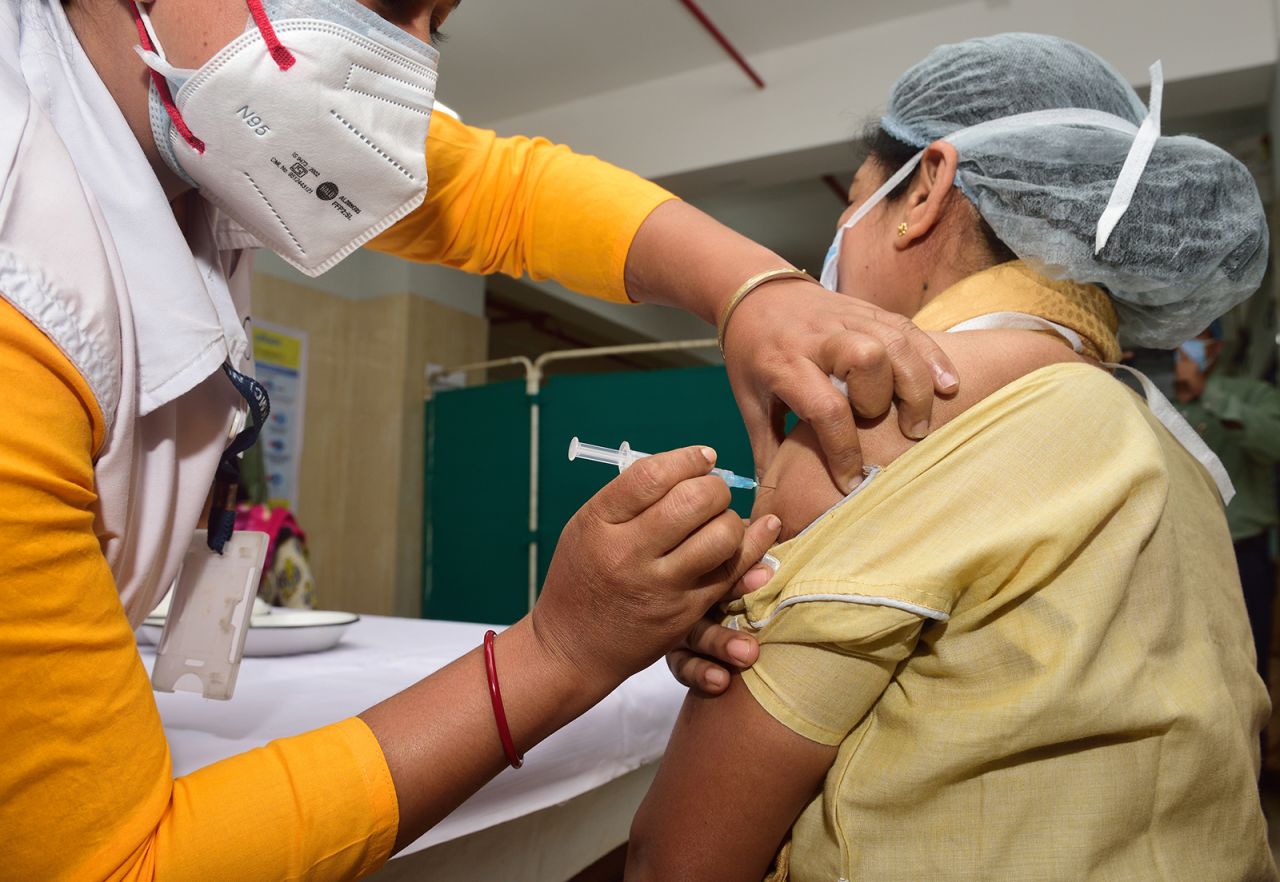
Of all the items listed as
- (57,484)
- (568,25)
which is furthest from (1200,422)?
(57,484)

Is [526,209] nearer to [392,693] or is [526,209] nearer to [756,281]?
[756,281]

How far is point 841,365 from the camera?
0.73 metres

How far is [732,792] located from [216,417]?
0.58 meters

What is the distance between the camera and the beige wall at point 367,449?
4438 mm

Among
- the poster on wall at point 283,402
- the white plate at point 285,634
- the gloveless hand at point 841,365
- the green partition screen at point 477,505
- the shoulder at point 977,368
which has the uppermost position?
the gloveless hand at point 841,365

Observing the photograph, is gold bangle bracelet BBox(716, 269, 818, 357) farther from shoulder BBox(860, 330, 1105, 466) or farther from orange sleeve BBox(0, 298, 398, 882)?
orange sleeve BBox(0, 298, 398, 882)

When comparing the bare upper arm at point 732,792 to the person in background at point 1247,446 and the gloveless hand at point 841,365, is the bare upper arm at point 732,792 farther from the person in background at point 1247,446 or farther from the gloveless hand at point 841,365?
the person in background at point 1247,446

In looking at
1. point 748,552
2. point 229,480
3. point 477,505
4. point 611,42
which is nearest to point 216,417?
point 229,480

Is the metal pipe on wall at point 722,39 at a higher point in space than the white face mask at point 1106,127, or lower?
lower

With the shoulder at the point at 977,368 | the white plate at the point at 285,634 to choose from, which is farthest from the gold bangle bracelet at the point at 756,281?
the white plate at the point at 285,634

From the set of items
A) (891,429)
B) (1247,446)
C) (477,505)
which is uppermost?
(891,429)

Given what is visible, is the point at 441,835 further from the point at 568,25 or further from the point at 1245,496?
the point at 1245,496

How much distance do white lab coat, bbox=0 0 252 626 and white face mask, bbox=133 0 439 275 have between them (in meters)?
0.07

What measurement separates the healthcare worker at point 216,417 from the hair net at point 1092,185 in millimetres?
235
